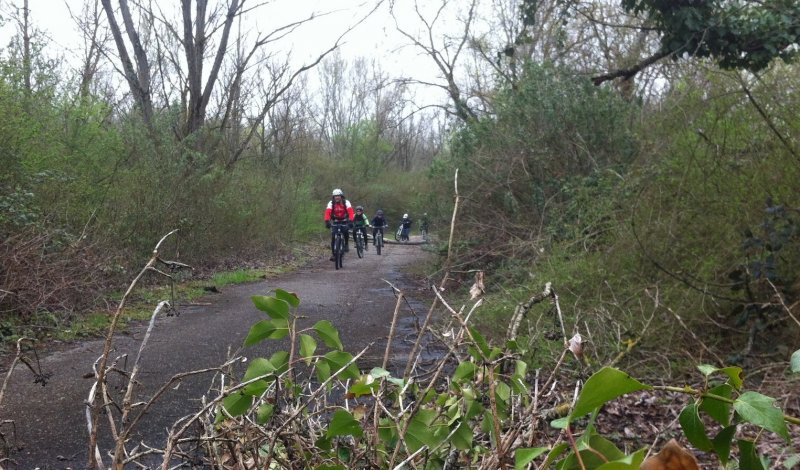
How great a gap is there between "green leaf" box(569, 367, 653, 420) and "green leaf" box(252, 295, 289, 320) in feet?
3.51

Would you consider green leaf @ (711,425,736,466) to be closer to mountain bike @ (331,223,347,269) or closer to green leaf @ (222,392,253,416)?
green leaf @ (222,392,253,416)

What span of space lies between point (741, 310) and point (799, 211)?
0.88m

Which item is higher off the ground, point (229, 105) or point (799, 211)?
point (229, 105)

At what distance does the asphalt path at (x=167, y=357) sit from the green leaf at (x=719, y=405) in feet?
3.69

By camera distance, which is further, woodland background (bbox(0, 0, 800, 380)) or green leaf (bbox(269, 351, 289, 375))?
woodland background (bbox(0, 0, 800, 380))

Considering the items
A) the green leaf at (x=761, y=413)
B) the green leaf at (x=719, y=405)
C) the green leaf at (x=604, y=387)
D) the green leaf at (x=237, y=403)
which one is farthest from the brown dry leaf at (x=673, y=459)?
the green leaf at (x=237, y=403)

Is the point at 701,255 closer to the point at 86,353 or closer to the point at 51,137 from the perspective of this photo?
the point at 86,353

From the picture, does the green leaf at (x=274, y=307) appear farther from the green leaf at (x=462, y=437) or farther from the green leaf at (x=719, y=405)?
the green leaf at (x=719, y=405)

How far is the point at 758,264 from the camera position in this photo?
5.57m

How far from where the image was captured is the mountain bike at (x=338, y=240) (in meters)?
18.8

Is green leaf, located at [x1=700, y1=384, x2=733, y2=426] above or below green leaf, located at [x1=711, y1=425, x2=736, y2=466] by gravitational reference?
above

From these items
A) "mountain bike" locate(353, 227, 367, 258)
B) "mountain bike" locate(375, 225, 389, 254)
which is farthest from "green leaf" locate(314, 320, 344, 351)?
"mountain bike" locate(375, 225, 389, 254)

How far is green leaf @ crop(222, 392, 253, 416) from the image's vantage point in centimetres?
195

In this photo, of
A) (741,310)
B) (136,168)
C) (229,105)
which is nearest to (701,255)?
(741,310)
